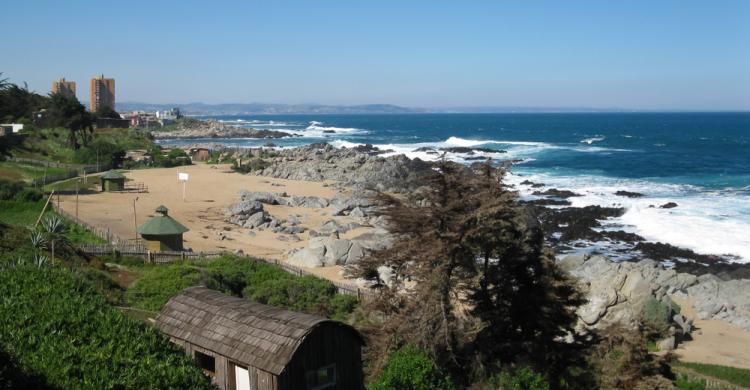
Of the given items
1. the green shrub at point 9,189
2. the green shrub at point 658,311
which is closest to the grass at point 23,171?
the green shrub at point 9,189

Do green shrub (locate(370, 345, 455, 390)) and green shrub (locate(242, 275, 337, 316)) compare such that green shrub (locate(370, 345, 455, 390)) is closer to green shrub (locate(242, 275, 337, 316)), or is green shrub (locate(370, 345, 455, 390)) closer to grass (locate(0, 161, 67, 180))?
green shrub (locate(242, 275, 337, 316))

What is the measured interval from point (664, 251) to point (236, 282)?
22418 millimetres

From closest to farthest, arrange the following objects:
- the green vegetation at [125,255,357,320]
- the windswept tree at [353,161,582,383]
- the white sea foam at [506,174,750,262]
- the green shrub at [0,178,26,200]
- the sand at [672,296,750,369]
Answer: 1. the windswept tree at [353,161,582,383]
2. the green vegetation at [125,255,357,320]
3. the sand at [672,296,750,369]
4. the green shrub at [0,178,26,200]
5. the white sea foam at [506,174,750,262]

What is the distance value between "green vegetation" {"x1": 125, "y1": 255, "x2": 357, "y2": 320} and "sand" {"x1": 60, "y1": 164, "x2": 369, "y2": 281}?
14.6 feet

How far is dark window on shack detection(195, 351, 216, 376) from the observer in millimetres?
11008

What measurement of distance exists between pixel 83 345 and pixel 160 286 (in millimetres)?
10344

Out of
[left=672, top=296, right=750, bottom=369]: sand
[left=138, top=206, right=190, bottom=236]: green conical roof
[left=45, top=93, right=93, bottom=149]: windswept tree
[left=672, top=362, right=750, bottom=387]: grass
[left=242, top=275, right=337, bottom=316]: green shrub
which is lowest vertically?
[left=672, top=296, right=750, bottom=369]: sand

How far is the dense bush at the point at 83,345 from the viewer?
26.3 feet

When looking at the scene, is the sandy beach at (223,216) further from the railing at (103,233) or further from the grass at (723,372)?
the railing at (103,233)

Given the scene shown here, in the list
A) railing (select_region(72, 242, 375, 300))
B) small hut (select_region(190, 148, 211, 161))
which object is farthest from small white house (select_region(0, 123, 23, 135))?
railing (select_region(72, 242, 375, 300))

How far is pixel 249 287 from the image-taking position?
2086 cm

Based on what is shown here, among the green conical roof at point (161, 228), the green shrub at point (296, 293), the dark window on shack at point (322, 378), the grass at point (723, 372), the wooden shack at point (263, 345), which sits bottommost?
the grass at point (723, 372)

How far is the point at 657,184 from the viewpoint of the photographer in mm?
57375

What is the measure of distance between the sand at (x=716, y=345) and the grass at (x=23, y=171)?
3906cm
